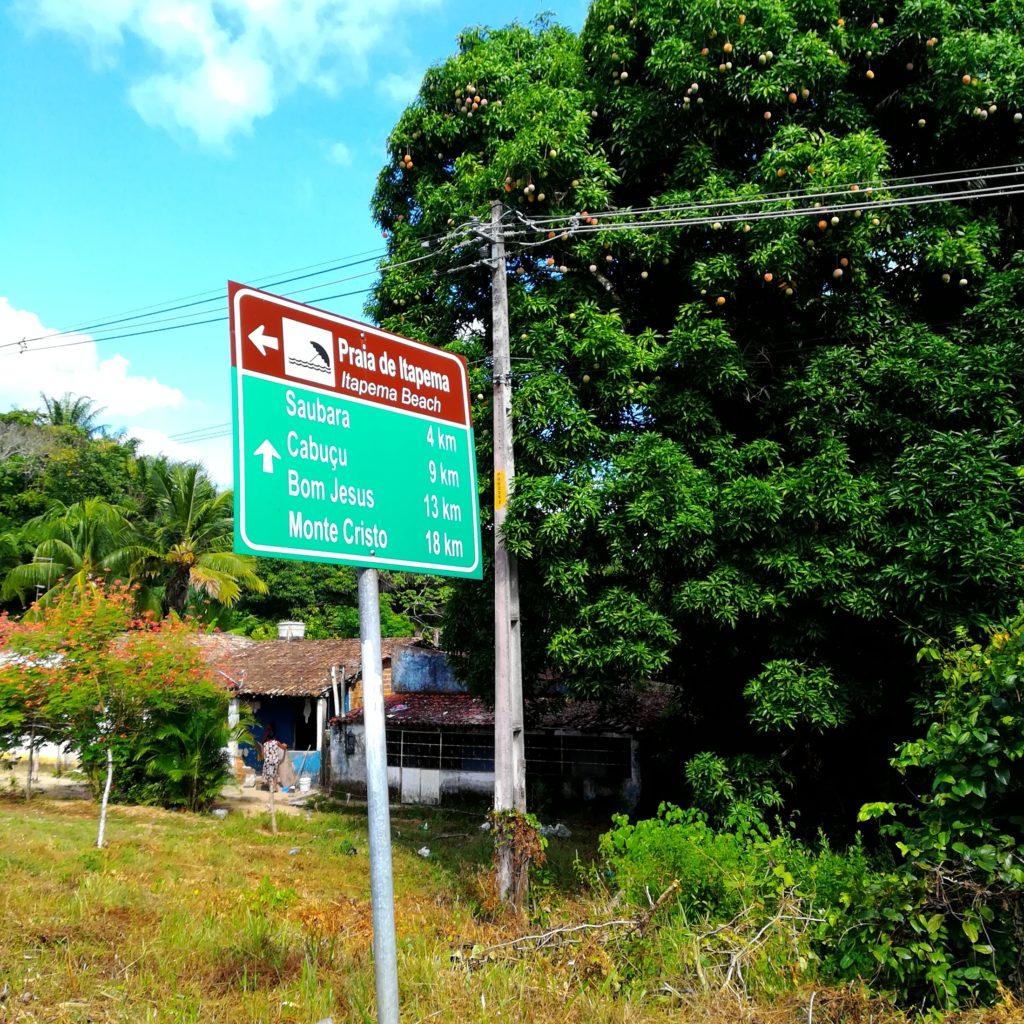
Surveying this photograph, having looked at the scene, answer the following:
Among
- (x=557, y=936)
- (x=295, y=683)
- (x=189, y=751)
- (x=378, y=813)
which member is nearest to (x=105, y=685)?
(x=189, y=751)

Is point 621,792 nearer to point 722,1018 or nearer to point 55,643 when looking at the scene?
point 55,643

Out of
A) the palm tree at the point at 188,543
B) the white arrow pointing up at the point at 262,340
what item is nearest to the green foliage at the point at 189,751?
the palm tree at the point at 188,543

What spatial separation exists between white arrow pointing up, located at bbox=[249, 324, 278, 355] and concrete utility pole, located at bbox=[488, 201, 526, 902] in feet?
20.1

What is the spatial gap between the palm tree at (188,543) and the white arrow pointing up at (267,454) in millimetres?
23849

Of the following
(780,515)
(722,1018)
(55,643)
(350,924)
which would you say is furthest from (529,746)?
(722,1018)

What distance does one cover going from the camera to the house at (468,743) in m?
17.6

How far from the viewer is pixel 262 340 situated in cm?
320

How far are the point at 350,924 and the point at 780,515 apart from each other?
5518 millimetres

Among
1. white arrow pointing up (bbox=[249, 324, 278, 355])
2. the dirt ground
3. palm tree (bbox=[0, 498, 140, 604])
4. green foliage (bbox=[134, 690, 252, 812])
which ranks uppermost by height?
palm tree (bbox=[0, 498, 140, 604])

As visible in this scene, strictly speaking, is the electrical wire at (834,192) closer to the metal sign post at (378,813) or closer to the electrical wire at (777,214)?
the electrical wire at (777,214)

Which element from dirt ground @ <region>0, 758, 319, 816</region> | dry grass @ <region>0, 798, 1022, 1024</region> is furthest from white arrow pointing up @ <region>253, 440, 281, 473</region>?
dirt ground @ <region>0, 758, 319, 816</region>

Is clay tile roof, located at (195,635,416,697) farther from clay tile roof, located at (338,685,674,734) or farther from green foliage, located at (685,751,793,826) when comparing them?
green foliage, located at (685,751,793,826)

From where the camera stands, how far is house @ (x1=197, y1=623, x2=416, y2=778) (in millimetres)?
22875

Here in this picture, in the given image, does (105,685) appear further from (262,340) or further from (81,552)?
(81,552)
